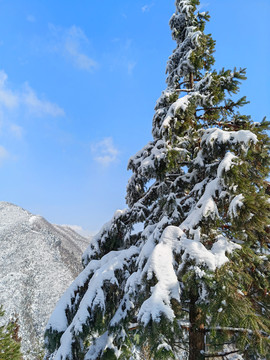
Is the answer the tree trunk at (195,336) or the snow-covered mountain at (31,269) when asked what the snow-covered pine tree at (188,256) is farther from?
the snow-covered mountain at (31,269)

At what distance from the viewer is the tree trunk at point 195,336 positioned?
435 cm

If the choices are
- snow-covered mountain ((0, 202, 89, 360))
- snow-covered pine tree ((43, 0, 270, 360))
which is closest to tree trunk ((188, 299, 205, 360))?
snow-covered pine tree ((43, 0, 270, 360))

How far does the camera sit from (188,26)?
8141mm

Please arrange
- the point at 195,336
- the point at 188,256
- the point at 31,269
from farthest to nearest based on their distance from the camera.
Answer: the point at 31,269 < the point at 195,336 < the point at 188,256

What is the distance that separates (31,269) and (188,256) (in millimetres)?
56305

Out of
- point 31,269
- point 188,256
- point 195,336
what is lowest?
point 195,336

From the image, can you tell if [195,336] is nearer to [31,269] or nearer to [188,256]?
[188,256]

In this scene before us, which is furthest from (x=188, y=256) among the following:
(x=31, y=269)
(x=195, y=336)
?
(x=31, y=269)

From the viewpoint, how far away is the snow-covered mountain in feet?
133

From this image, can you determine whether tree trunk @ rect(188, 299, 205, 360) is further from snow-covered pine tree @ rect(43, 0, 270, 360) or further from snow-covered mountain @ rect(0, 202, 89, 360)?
snow-covered mountain @ rect(0, 202, 89, 360)

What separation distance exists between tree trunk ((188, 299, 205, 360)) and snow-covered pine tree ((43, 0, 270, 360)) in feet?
0.05

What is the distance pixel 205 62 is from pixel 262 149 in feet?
14.9

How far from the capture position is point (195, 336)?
4.50 metres

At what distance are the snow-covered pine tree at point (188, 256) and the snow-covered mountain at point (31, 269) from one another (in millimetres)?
36005
